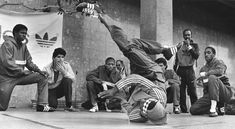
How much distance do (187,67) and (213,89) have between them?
1069 mm

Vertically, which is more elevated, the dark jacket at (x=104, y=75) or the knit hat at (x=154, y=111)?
the dark jacket at (x=104, y=75)

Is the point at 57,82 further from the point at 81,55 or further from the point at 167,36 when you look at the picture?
the point at 167,36

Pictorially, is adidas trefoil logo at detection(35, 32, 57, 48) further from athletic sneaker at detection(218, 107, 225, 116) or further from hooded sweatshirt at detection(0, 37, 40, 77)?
athletic sneaker at detection(218, 107, 225, 116)

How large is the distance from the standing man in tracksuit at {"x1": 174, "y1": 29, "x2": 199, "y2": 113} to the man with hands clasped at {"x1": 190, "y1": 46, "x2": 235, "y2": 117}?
417mm

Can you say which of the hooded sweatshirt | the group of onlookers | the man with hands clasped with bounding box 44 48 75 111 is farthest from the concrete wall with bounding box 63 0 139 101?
the hooded sweatshirt

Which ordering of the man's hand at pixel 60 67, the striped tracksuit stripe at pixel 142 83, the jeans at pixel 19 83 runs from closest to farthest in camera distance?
1. the striped tracksuit stripe at pixel 142 83
2. the jeans at pixel 19 83
3. the man's hand at pixel 60 67

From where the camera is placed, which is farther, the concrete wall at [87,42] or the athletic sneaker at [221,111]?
the concrete wall at [87,42]

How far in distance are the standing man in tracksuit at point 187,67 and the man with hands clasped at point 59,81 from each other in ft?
7.61

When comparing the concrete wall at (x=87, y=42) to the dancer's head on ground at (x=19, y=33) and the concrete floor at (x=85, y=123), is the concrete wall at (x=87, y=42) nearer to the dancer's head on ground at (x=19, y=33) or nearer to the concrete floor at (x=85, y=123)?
the dancer's head on ground at (x=19, y=33)

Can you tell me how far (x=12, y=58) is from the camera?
17.8 feet

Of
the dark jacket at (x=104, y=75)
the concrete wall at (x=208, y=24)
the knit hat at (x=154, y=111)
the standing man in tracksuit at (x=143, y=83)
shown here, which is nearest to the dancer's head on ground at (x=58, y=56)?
the dark jacket at (x=104, y=75)

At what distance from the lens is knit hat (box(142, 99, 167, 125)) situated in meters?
3.24

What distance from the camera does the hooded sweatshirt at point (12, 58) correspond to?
5.30m

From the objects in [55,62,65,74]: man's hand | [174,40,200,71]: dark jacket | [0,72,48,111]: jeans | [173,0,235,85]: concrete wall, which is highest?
[173,0,235,85]: concrete wall
